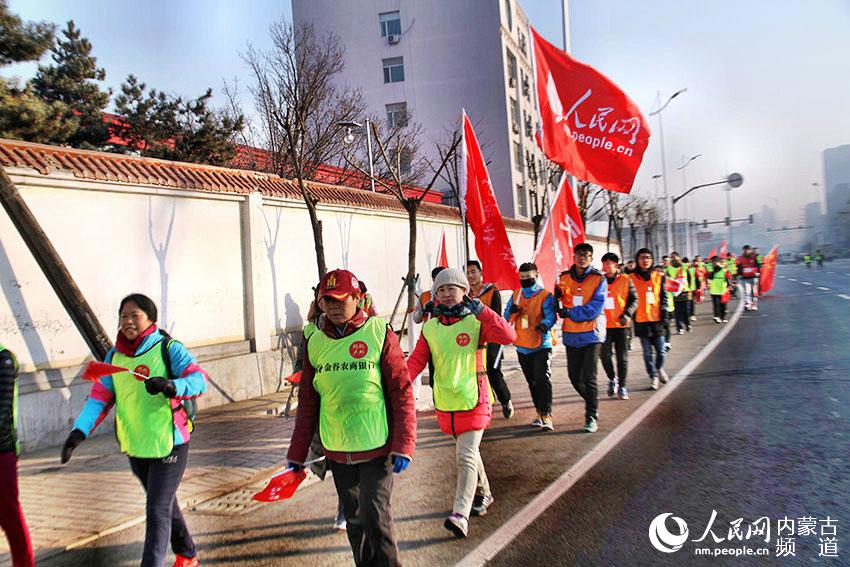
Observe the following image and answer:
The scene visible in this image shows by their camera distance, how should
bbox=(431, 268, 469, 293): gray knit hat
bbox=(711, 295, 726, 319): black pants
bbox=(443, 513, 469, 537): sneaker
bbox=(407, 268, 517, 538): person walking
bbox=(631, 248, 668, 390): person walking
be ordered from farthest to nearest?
1. bbox=(711, 295, 726, 319): black pants
2. bbox=(631, 248, 668, 390): person walking
3. bbox=(431, 268, 469, 293): gray knit hat
4. bbox=(407, 268, 517, 538): person walking
5. bbox=(443, 513, 469, 537): sneaker

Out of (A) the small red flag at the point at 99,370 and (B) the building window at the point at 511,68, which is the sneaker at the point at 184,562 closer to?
(A) the small red flag at the point at 99,370

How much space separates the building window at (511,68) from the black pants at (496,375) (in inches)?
1230

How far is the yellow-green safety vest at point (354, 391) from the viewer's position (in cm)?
332

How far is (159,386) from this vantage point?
11.7ft

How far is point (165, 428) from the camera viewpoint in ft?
12.2

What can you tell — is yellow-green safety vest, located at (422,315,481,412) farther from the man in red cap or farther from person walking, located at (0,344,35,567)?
person walking, located at (0,344,35,567)

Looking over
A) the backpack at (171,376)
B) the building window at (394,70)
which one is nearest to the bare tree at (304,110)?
the backpack at (171,376)

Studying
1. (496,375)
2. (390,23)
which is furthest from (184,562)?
(390,23)

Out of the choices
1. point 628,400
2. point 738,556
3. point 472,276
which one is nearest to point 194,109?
point 472,276

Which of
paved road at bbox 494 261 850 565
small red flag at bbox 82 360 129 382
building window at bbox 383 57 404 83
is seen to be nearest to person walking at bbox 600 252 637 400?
paved road at bbox 494 261 850 565

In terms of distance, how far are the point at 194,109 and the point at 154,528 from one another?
16.9 m

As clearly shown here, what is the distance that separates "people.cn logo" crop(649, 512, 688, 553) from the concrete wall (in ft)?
21.3

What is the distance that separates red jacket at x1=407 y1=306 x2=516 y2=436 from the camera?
177 inches

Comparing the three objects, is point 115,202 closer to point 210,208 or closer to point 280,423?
point 210,208
